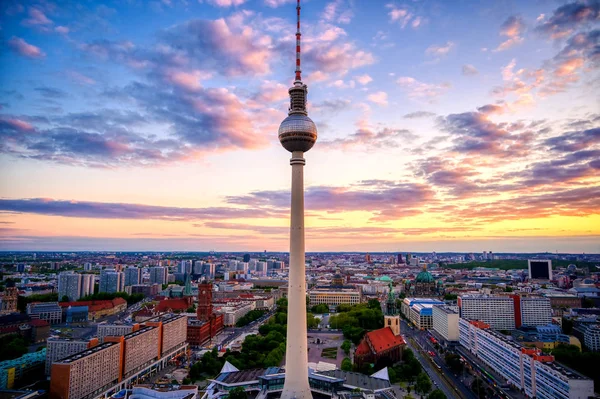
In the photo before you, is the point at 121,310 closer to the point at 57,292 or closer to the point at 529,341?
the point at 57,292

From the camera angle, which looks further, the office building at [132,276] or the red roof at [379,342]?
the office building at [132,276]

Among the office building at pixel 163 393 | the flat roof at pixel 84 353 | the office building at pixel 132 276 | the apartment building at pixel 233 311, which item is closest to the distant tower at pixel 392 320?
the office building at pixel 163 393

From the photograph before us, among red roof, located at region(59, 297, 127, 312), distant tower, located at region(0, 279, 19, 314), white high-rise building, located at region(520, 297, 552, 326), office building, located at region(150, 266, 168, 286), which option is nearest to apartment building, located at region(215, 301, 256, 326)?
Answer: red roof, located at region(59, 297, 127, 312)

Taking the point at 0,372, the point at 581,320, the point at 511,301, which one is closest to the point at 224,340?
the point at 0,372

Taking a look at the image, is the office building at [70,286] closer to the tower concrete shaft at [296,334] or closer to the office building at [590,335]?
the tower concrete shaft at [296,334]

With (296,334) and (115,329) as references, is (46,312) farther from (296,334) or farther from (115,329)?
(296,334)

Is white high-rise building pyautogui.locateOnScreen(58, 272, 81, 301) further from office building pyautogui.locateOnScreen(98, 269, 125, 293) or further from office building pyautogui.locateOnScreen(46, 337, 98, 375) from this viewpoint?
office building pyautogui.locateOnScreen(46, 337, 98, 375)
